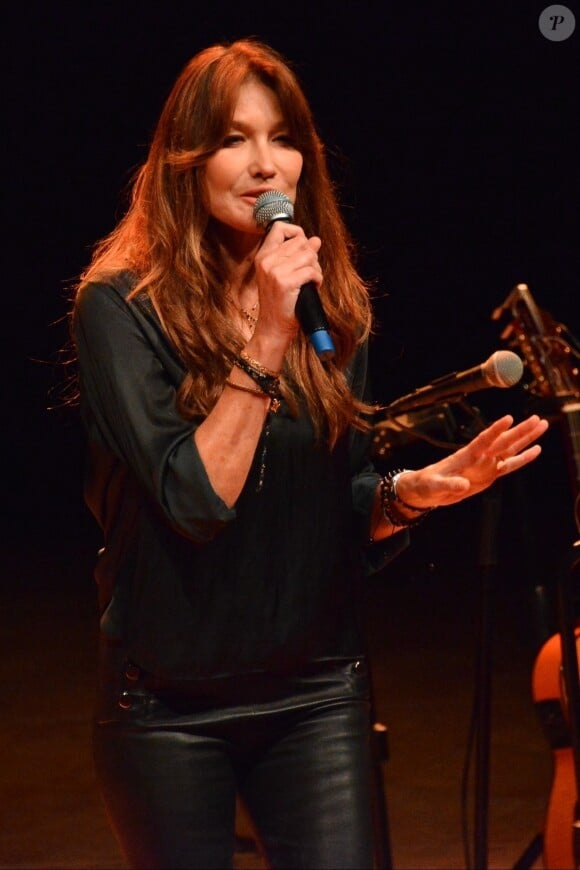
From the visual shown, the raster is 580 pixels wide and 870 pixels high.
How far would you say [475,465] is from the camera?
1.69 m

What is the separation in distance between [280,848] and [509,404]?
195 inches

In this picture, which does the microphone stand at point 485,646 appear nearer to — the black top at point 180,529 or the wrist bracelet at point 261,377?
the black top at point 180,529

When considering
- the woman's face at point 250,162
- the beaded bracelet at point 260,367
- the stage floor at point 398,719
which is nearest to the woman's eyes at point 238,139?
the woman's face at point 250,162

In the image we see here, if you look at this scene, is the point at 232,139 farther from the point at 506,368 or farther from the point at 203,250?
the point at 506,368

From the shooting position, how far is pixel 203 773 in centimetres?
149

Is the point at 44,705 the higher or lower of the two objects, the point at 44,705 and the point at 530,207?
the lower

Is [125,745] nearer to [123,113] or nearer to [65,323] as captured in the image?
[123,113]

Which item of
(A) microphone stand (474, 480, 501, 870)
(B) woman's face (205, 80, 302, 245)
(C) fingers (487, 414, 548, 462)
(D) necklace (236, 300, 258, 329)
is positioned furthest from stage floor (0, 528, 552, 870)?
(B) woman's face (205, 80, 302, 245)

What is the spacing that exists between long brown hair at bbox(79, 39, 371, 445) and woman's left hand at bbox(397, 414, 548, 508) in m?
0.11

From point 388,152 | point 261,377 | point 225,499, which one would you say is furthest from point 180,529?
point 388,152

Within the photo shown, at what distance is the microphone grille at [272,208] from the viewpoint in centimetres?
155

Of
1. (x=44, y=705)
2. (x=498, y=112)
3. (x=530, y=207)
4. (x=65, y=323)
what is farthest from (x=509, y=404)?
(x=44, y=705)

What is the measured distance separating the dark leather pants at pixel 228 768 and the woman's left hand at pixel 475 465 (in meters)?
0.28

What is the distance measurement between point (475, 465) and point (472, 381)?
0.32 meters
